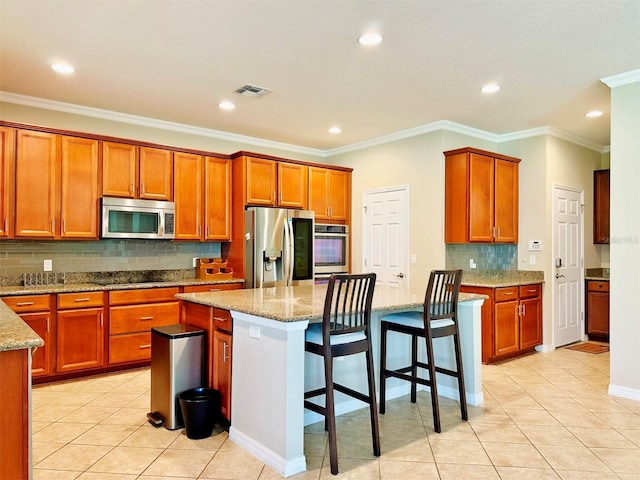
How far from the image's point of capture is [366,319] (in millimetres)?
2773

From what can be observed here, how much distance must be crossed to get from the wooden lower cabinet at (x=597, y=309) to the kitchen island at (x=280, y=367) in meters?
3.42

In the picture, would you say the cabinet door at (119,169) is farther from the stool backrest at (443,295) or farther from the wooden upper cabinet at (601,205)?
the wooden upper cabinet at (601,205)

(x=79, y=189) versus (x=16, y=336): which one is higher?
(x=79, y=189)

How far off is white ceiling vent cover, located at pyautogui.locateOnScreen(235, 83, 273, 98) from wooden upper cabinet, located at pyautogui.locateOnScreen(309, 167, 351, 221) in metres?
1.89

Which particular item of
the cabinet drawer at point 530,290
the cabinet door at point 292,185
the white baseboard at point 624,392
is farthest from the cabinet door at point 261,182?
the white baseboard at point 624,392

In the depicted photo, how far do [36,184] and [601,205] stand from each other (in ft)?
22.5

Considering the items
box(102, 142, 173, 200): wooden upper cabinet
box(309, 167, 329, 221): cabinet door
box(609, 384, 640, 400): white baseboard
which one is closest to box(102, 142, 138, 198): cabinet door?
box(102, 142, 173, 200): wooden upper cabinet

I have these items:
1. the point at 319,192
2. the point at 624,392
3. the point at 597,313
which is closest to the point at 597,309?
the point at 597,313

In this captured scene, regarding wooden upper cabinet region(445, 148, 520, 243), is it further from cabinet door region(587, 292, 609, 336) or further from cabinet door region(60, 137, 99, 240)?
cabinet door region(60, 137, 99, 240)

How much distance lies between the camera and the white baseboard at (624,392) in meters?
3.76

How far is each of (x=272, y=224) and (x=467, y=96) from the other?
2528 mm

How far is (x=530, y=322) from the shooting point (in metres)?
5.33

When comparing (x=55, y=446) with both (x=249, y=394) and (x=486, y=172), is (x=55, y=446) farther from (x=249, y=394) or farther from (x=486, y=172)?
(x=486, y=172)

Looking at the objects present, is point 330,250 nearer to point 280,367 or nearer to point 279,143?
point 279,143
